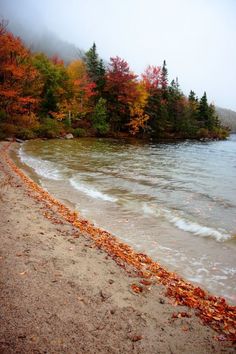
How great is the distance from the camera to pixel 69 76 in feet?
157

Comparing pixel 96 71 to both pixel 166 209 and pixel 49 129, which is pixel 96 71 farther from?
pixel 166 209

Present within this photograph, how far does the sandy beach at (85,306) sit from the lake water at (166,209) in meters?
1.17


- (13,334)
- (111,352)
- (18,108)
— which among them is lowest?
(111,352)

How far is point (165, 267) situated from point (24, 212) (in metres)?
4.58

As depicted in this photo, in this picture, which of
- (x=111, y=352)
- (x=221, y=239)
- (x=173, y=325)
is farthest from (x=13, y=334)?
(x=221, y=239)

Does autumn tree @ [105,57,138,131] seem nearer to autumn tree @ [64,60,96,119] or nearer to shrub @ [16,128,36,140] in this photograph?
autumn tree @ [64,60,96,119]

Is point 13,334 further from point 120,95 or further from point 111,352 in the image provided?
point 120,95

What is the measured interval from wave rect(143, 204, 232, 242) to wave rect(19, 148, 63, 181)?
7.14 m

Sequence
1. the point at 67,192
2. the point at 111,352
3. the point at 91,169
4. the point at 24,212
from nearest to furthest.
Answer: the point at 111,352 < the point at 24,212 < the point at 67,192 < the point at 91,169

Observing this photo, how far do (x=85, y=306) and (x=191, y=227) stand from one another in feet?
18.8

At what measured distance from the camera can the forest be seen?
113 feet

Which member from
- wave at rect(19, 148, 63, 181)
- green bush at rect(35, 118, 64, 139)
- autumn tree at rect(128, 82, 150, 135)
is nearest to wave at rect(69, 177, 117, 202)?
wave at rect(19, 148, 63, 181)

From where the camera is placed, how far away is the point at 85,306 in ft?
14.0

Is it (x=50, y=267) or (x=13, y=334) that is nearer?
(x=13, y=334)
